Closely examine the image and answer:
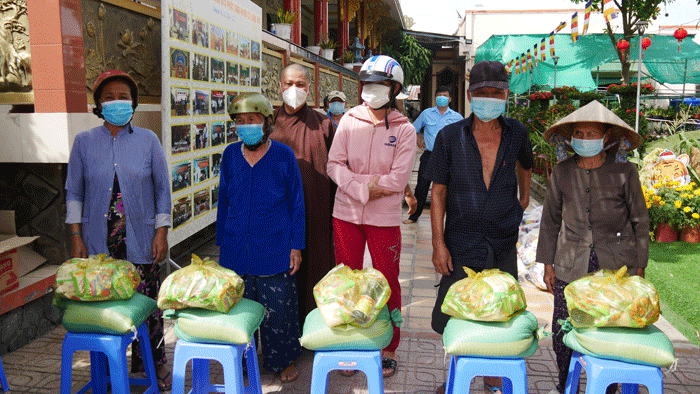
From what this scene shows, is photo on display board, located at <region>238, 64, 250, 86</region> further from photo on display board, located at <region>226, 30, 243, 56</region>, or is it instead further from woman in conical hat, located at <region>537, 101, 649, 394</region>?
woman in conical hat, located at <region>537, 101, 649, 394</region>

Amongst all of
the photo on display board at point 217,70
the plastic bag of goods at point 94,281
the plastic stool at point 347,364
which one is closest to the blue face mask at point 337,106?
the photo on display board at point 217,70

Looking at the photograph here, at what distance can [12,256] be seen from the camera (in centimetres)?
361

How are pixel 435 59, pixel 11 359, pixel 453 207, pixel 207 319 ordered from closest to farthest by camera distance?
1. pixel 207 319
2. pixel 453 207
3. pixel 11 359
4. pixel 435 59

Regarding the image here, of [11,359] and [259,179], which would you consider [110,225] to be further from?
[11,359]

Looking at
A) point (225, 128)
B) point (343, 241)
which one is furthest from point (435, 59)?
point (343, 241)

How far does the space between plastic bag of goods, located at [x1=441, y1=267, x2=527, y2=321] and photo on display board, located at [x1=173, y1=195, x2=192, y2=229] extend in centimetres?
252

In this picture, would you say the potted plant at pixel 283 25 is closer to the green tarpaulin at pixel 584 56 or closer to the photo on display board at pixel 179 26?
the photo on display board at pixel 179 26

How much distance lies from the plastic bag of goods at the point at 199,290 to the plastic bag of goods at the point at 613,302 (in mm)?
1501

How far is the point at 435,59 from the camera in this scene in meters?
29.8

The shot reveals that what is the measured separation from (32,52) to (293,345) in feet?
8.45

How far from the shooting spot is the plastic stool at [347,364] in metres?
2.27

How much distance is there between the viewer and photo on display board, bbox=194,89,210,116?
4.46m

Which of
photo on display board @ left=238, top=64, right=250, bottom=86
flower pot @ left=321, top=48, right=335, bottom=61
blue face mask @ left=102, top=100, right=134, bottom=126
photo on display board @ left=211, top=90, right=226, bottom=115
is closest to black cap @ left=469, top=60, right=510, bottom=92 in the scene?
blue face mask @ left=102, top=100, right=134, bottom=126

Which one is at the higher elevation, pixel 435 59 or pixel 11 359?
pixel 435 59
